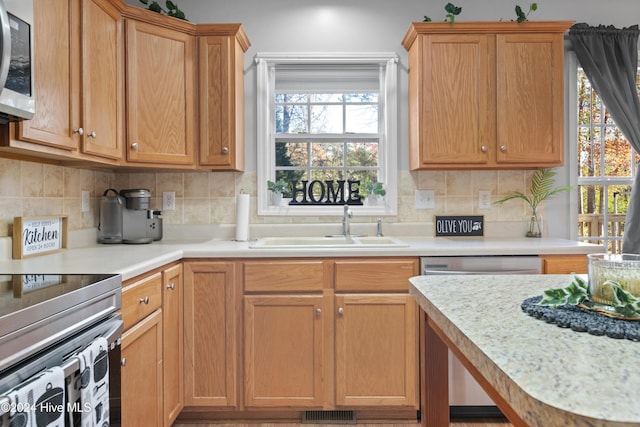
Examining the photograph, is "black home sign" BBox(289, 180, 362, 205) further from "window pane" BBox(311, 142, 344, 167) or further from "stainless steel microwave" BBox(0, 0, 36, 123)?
"stainless steel microwave" BBox(0, 0, 36, 123)

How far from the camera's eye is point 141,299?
1.74 meters

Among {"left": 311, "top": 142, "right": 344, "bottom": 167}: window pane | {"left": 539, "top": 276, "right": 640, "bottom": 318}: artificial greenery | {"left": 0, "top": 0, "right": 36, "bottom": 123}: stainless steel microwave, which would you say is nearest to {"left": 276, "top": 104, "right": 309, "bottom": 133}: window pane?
{"left": 311, "top": 142, "right": 344, "bottom": 167}: window pane

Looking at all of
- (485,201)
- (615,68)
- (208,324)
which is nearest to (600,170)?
(615,68)

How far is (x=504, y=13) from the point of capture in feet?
9.64

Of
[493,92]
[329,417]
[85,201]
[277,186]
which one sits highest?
[493,92]

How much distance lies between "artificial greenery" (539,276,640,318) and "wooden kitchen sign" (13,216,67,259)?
6.75 ft

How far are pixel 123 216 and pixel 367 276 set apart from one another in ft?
4.86

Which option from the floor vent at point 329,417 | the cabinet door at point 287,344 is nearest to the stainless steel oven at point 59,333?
the cabinet door at point 287,344

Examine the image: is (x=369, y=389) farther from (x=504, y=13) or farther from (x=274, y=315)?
Result: (x=504, y=13)

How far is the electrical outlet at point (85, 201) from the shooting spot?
8.16 ft

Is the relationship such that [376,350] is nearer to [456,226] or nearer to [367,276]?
[367,276]

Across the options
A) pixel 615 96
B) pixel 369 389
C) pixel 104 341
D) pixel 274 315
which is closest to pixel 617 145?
pixel 615 96

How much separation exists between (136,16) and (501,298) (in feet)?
7.65

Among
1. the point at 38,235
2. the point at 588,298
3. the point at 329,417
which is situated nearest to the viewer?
the point at 588,298
